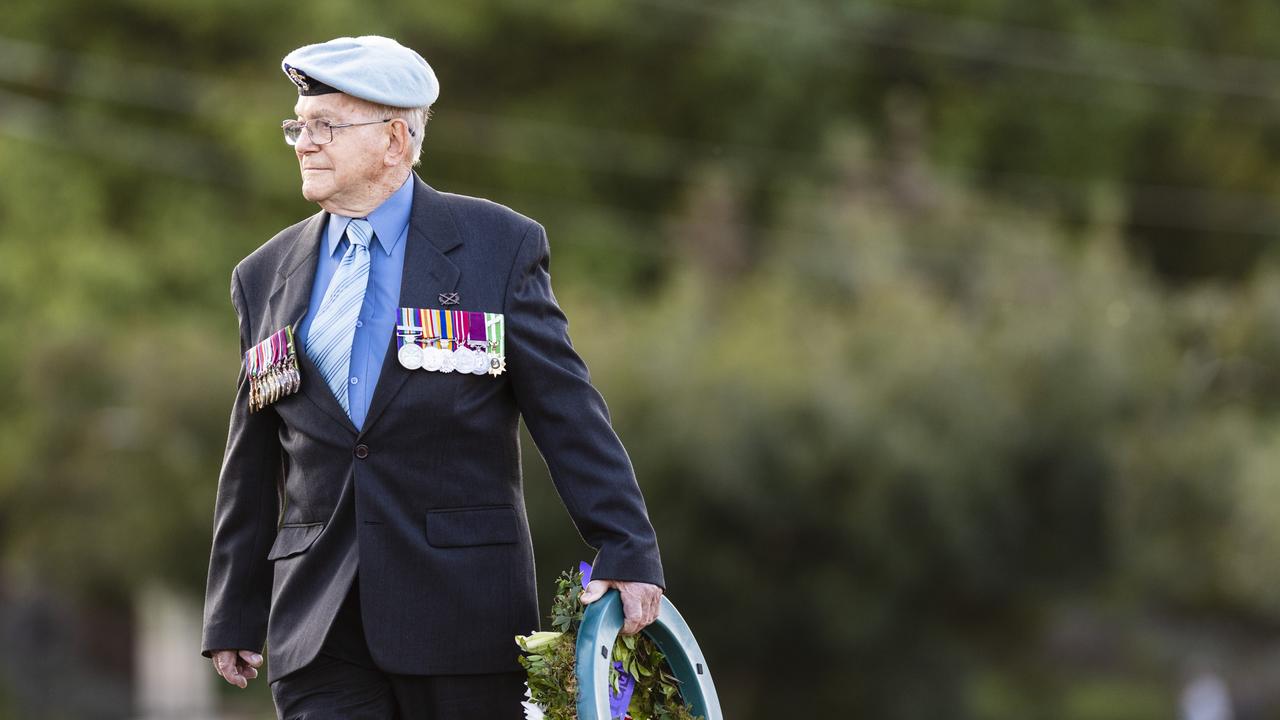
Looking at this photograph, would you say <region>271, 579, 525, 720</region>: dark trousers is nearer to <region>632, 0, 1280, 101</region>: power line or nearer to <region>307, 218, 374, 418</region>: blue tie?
<region>307, 218, 374, 418</region>: blue tie

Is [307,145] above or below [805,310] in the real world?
below

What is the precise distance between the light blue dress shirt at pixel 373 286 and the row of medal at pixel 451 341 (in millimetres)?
49

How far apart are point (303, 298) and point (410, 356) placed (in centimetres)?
30

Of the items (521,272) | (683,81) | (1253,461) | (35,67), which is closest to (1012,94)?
(683,81)

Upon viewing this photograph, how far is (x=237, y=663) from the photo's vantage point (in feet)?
14.4

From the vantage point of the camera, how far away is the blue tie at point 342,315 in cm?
418

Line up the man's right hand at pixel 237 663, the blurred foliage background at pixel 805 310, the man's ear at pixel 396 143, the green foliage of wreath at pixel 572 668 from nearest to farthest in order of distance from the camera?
the green foliage of wreath at pixel 572 668, the man's ear at pixel 396 143, the man's right hand at pixel 237 663, the blurred foliage background at pixel 805 310

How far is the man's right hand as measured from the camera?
14.3 feet

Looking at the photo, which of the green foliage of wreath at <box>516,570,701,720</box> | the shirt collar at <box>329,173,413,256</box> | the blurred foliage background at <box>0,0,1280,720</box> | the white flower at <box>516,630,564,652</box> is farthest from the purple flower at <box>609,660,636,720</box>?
the blurred foliage background at <box>0,0,1280,720</box>

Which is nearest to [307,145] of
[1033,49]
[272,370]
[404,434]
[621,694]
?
[272,370]

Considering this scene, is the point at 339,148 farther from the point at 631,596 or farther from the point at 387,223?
the point at 631,596

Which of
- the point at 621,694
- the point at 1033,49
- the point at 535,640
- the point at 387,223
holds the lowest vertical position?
the point at 621,694

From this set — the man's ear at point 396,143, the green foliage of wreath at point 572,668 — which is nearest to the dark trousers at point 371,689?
the green foliage of wreath at point 572,668

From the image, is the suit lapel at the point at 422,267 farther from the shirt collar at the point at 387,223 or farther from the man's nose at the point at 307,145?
the man's nose at the point at 307,145
